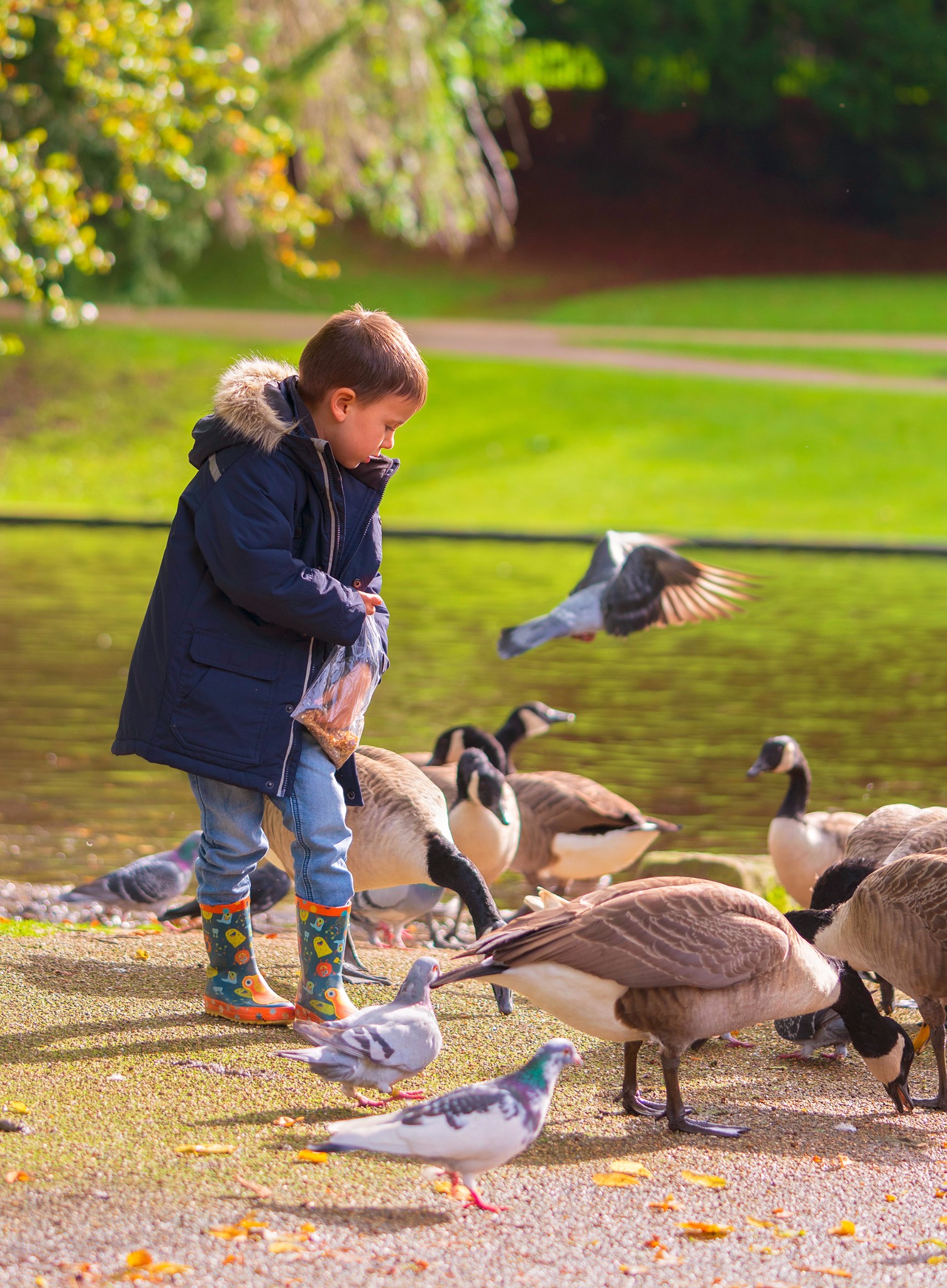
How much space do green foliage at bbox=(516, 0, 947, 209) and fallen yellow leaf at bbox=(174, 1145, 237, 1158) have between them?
149 ft

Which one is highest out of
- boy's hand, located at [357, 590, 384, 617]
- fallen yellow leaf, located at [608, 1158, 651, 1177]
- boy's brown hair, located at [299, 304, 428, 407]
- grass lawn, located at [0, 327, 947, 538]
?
boy's brown hair, located at [299, 304, 428, 407]

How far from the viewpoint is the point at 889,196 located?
50.0 meters

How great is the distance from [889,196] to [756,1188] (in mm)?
50413

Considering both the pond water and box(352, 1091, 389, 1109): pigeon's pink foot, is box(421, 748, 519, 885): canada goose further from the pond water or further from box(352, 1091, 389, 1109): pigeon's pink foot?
box(352, 1091, 389, 1109): pigeon's pink foot

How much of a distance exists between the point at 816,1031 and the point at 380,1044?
160 cm

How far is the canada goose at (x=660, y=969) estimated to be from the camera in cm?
422

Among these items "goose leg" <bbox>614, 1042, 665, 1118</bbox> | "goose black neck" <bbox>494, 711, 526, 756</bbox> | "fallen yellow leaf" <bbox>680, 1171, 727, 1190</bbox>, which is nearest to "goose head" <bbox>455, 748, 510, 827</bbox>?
"goose black neck" <bbox>494, 711, 526, 756</bbox>

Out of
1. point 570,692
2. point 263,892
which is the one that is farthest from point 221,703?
point 570,692

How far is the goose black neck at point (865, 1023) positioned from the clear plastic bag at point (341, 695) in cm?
166

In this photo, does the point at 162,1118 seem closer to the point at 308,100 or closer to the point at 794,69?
the point at 308,100

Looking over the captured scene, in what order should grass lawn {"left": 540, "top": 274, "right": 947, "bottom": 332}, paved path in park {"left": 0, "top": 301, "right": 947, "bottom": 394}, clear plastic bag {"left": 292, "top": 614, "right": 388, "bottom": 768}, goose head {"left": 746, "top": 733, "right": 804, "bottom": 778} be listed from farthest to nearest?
grass lawn {"left": 540, "top": 274, "right": 947, "bottom": 332}
paved path in park {"left": 0, "top": 301, "right": 947, "bottom": 394}
goose head {"left": 746, "top": 733, "right": 804, "bottom": 778}
clear plastic bag {"left": 292, "top": 614, "right": 388, "bottom": 768}

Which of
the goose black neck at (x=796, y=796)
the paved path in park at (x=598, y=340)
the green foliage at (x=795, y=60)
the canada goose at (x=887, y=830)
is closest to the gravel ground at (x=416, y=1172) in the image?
the canada goose at (x=887, y=830)

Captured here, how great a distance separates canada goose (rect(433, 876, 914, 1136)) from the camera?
13.8 feet

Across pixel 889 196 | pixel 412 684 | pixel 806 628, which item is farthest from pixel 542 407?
pixel 889 196
